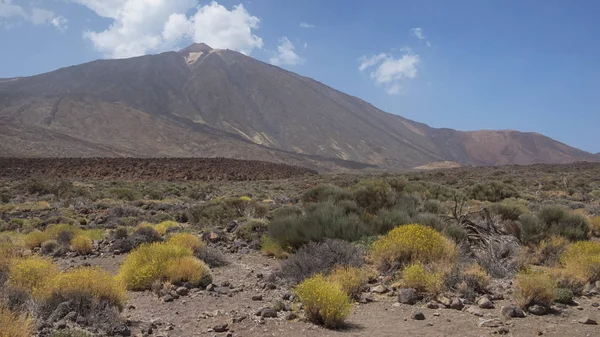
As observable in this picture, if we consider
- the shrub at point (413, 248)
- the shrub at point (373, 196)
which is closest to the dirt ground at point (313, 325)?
the shrub at point (413, 248)

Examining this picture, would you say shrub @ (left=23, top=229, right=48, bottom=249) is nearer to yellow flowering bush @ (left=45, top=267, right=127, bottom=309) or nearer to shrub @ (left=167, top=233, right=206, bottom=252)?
shrub @ (left=167, top=233, right=206, bottom=252)

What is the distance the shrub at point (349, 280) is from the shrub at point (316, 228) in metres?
3.10

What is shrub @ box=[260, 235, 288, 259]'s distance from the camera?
11679mm

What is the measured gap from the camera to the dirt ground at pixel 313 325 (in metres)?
6.09

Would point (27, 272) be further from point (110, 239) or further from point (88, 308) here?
point (110, 239)

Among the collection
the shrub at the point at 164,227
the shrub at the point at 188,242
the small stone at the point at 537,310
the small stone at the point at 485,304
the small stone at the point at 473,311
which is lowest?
the shrub at the point at 164,227

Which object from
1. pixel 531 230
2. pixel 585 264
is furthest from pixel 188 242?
pixel 531 230

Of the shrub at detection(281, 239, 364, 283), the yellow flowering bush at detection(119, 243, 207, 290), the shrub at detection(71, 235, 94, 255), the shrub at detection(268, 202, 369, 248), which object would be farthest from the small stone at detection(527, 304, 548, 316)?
the shrub at detection(71, 235, 94, 255)

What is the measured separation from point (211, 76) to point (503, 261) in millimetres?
185660

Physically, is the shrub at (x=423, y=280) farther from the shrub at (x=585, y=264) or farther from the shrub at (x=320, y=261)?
the shrub at (x=585, y=264)

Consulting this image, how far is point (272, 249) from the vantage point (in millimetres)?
12016

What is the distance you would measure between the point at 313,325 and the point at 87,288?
3109mm

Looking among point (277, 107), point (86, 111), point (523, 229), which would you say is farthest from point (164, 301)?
point (277, 107)

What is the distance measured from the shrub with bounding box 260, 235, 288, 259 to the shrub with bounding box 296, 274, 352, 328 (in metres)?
4.86
